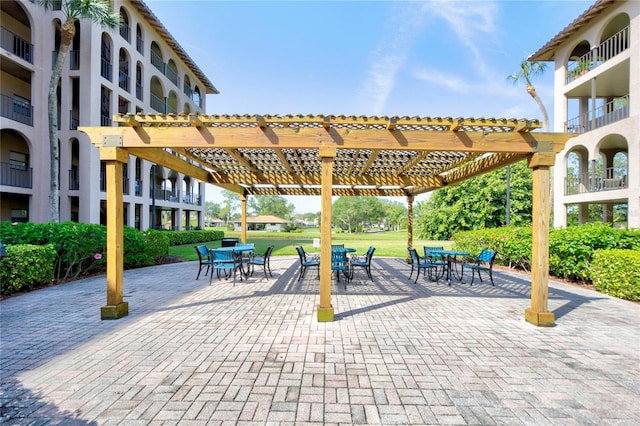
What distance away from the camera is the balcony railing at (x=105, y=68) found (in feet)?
50.9

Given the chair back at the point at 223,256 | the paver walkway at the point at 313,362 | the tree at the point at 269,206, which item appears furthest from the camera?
the tree at the point at 269,206

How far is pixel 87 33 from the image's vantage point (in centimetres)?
1453

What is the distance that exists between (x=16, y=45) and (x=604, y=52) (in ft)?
93.2

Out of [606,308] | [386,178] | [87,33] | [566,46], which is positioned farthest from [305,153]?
[566,46]

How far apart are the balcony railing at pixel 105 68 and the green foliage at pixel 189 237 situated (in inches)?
377

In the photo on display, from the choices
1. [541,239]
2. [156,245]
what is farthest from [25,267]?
[541,239]

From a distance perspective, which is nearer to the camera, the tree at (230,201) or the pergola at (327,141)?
the pergola at (327,141)

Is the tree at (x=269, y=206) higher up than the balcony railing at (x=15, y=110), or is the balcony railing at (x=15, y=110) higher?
the balcony railing at (x=15, y=110)

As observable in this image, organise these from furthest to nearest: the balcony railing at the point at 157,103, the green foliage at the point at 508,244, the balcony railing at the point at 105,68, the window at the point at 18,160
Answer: the balcony railing at the point at 157,103
the balcony railing at the point at 105,68
the window at the point at 18,160
the green foliage at the point at 508,244

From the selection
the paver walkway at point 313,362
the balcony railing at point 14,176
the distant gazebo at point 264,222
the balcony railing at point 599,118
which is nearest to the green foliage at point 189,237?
the balcony railing at point 14,176

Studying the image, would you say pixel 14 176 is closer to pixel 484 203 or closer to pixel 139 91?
pixel 139 91

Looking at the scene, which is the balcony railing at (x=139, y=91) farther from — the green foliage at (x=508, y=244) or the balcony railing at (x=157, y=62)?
the green foliage at (x=508, y=244)

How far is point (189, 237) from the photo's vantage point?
2073cm

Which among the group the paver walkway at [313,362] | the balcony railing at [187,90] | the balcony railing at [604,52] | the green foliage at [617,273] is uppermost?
the balcony railing at [187,90]
